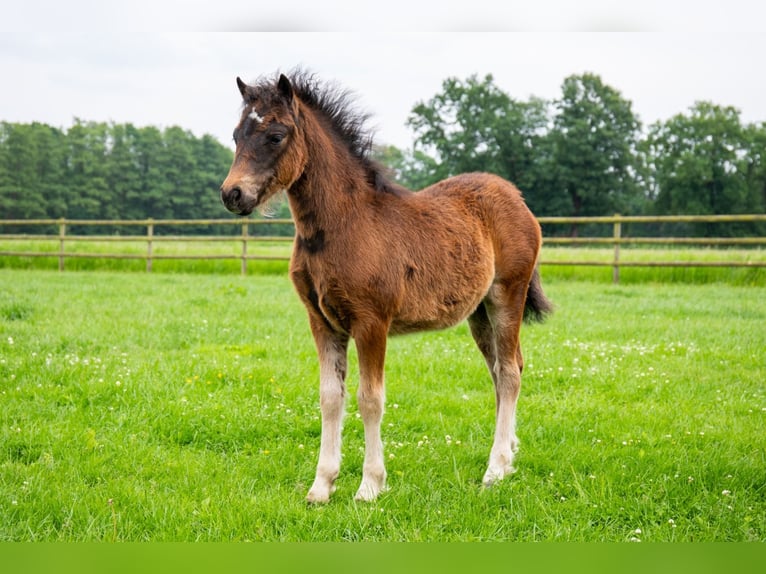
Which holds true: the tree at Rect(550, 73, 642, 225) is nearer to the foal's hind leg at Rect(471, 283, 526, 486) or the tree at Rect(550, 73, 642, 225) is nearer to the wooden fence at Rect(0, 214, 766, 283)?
the wooden fence at Rect(0, 214, 766, 283)

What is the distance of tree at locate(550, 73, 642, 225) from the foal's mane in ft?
140

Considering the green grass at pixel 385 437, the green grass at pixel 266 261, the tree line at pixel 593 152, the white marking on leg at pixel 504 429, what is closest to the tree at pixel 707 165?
the tree line at pixel 593 152

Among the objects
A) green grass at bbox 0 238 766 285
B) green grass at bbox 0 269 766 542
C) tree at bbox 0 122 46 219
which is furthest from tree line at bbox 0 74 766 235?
green grass at bbox 0 269 766 542

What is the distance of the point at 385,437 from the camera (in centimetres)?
454

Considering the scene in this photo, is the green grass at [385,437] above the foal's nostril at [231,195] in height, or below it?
below

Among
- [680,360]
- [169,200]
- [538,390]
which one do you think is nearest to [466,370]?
[538,390]

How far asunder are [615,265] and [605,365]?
958 cm

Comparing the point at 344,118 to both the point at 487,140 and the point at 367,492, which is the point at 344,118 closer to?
the point at 367,492

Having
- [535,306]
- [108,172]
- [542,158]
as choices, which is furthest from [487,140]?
[535,306]

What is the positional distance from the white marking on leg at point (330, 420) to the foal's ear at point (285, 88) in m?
1.49

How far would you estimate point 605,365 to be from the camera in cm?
628

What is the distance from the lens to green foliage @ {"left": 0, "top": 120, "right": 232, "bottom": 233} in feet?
92.3

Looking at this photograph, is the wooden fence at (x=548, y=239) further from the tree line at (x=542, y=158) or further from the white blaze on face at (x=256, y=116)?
the tree line at (x=542, y=158)

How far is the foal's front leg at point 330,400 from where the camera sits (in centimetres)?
361
